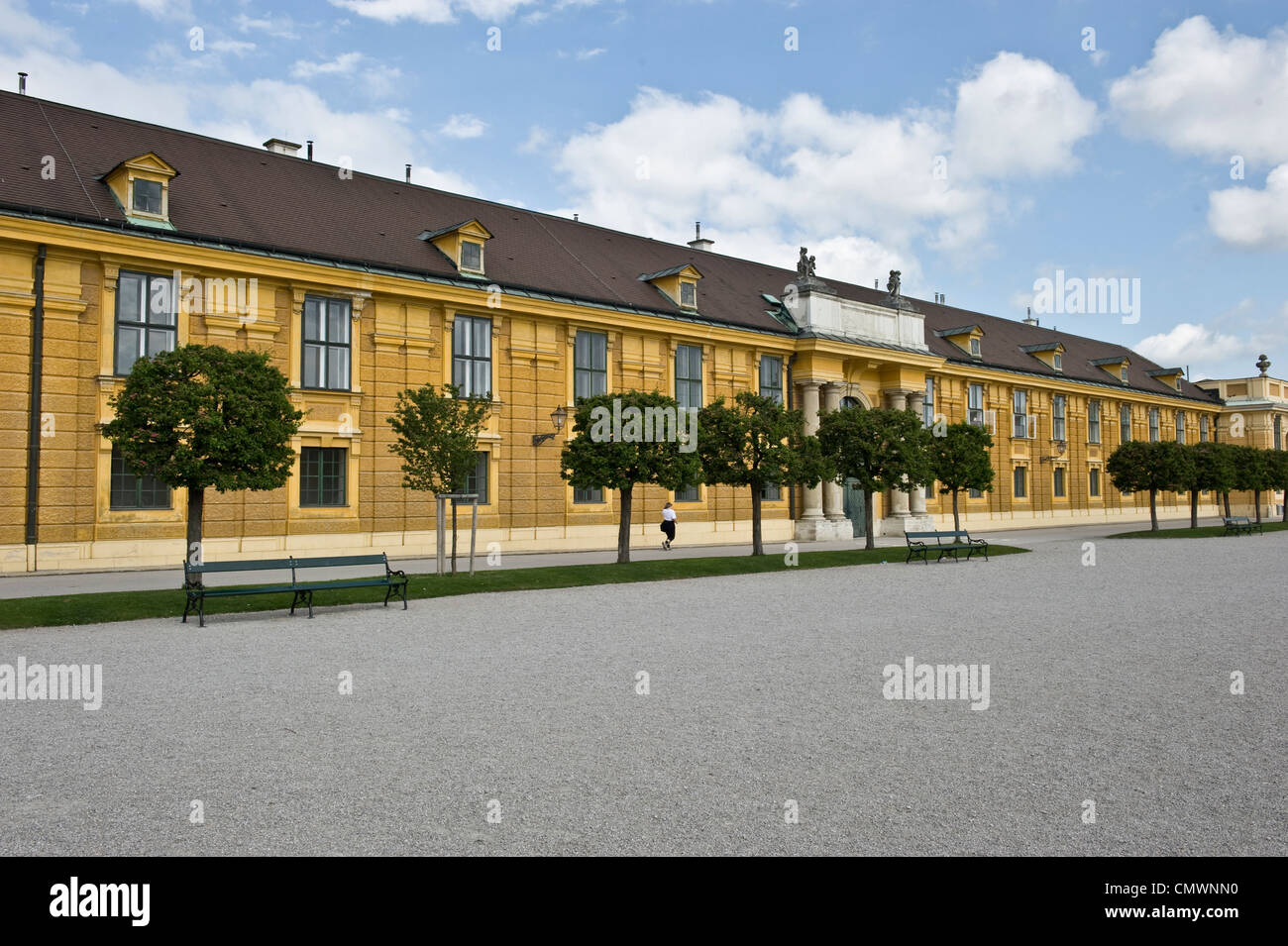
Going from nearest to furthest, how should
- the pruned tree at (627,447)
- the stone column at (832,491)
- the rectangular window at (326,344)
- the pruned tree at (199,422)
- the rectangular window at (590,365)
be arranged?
the pruned tree at (199,422), the pruned tree at (627,447), the rectangular window at (326,344), the rectangular window at (590,365), the stone column at (832,491)

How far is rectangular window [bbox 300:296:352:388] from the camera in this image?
28672mm

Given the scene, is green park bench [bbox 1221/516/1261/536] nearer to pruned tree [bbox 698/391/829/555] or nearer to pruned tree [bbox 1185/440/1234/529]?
pruned tree [bbox 1185/440/1234/529]

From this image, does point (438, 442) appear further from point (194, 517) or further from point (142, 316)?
point (142, 316)

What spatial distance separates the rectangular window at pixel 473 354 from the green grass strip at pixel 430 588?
9874 millimetres

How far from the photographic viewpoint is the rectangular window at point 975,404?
52594mm

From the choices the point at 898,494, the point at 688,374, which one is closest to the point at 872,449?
the point at 688,374

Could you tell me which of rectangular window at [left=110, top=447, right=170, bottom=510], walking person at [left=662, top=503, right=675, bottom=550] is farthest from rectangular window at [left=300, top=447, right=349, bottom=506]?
walking person at [left=662, top=503, right=675, bottom=550]

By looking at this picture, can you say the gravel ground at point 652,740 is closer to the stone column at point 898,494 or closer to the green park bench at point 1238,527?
the stone column at point 898,494

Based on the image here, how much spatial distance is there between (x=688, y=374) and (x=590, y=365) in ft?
16.4

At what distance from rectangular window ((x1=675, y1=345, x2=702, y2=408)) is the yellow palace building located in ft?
0.38

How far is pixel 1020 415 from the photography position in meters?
56.4

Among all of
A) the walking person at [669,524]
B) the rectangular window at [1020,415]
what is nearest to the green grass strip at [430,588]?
the walking person at [669,524]
